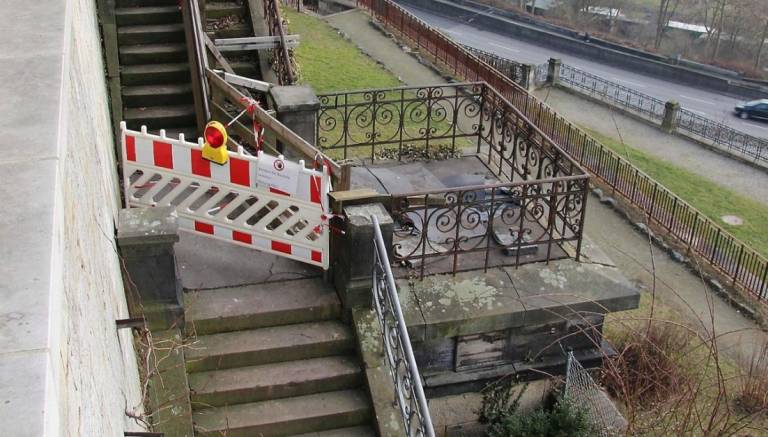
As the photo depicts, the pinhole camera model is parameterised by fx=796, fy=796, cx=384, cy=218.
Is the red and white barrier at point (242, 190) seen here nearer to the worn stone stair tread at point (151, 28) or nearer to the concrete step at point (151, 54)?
the concrete step at point (151, 54)

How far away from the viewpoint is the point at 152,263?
5988 mm

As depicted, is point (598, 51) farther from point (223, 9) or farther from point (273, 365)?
point (273, 365)

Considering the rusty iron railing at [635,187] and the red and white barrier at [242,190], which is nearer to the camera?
the red and white barrier at [242,190]

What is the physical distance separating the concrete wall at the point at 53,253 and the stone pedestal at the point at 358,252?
2.22 m

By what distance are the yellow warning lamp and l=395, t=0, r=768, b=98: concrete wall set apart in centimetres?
4624

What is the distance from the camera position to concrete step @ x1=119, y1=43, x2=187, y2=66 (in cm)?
1047

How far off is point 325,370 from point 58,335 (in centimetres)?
461

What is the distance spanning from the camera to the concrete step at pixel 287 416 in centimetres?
627

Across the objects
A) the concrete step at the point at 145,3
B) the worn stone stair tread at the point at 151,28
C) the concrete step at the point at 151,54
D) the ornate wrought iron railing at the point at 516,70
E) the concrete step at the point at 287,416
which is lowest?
the ornate wrought iron railing at the point at 516,70

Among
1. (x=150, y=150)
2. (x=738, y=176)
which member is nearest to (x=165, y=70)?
(x=150, y=150)

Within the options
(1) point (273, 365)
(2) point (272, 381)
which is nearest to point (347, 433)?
(2) point (272, 381)

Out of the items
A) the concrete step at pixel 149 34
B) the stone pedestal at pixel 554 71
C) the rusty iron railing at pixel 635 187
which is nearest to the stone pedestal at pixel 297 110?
the concrete step at pixel 149 34

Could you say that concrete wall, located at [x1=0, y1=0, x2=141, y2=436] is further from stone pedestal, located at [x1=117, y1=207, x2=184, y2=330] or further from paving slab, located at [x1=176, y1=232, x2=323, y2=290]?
paving slab, located at [x1=176, y1=232, x2=323, y2=290]

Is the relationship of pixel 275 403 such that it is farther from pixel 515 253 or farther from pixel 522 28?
pixel 522 28
